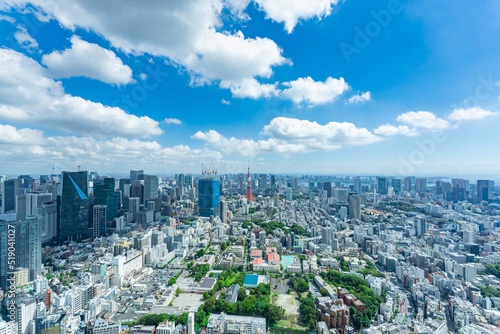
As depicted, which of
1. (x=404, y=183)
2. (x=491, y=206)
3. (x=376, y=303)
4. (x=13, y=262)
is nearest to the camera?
(x=376, y=303)

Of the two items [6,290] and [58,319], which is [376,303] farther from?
[6,290]

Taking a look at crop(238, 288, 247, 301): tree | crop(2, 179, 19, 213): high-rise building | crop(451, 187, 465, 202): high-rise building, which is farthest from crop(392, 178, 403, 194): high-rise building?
crop(2, 179, 19, 213): high-rise building

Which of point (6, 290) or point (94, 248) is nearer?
point (6, 290)

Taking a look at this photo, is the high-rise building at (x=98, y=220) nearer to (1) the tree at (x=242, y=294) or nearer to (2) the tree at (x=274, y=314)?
(1) the tree at (x=242, y=294)

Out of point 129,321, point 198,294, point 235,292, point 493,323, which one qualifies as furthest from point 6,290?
point 493,323

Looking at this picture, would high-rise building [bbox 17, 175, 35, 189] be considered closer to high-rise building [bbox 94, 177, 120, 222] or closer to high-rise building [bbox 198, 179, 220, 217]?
high-rise building [bbox 94, 177, 120, 222]

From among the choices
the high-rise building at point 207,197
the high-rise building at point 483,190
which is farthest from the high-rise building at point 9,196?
the high-rise building at point 483,190
